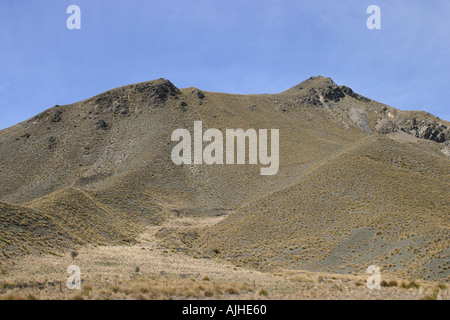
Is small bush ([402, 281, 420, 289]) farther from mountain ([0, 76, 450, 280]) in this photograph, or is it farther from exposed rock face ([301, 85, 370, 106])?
exposed rock face ([301, 85, 370, 106])

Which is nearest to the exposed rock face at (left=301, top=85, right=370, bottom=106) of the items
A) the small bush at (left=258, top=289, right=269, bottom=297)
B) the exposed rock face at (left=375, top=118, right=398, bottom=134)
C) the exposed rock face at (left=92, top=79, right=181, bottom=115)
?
the exposed rock face at (left=375, top=118, right=398, bottom=134)

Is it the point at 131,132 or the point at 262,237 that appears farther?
the point at 131,132

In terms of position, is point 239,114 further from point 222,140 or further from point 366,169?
point 366,169

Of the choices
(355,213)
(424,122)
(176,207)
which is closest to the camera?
Result: (355,213)

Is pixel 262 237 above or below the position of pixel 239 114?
below

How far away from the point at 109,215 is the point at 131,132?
1600 inches

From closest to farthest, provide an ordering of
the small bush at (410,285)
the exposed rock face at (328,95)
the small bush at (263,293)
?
1. the small bush at (263,293)
2. the small bush at (410,285)
3. the exposed rock face at (328,95)

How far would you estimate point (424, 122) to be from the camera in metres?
101

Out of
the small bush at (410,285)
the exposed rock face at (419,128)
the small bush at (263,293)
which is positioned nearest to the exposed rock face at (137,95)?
the exposed rock face at (419,128)

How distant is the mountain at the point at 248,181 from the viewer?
2925 centimetres

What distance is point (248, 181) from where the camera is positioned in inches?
2415

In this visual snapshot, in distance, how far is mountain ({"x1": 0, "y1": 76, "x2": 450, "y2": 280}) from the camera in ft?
96.0

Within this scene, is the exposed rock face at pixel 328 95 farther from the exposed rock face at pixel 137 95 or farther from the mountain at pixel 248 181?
the exposed rock face at pixel 137 95
